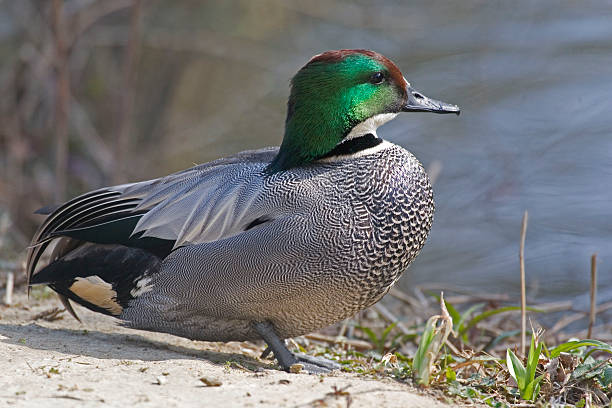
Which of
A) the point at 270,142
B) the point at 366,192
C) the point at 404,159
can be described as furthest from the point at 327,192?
the point at 270,142

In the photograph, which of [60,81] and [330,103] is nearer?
[330,103]

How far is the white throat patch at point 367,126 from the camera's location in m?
3.47

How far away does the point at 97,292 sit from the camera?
348 centimetres

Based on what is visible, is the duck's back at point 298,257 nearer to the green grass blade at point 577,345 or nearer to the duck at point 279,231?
the duck at point 279,231

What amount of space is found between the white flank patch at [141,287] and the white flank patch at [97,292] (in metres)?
0.10

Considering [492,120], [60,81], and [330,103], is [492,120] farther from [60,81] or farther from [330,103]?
[330,103]

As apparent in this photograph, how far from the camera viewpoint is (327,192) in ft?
10.7

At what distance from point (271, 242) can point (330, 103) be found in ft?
2.08

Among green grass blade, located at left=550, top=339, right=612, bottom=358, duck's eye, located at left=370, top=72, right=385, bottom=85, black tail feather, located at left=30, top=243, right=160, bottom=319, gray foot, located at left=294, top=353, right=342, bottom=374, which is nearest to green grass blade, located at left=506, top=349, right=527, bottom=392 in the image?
green grass blade, located at left=550, top=339, right=612, bottom=358

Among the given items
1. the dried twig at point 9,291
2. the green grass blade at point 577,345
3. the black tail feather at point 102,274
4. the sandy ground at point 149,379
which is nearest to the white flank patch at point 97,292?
the black tail feather at point 102,274

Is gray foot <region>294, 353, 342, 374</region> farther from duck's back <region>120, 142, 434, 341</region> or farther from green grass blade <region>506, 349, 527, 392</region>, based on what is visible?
green grass blade <region>506, 349, 527, 392</region>

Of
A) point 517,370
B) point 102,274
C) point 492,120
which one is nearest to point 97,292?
point 102,274

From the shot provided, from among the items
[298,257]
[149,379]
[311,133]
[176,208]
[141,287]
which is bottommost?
[149,379]

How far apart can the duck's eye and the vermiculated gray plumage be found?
28cm
